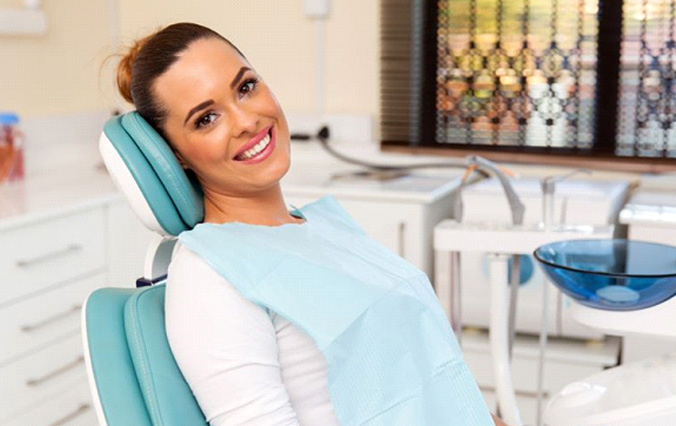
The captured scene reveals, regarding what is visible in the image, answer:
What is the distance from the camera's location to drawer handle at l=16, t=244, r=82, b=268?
2419 millimetres

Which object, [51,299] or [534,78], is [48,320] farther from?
[534,78]

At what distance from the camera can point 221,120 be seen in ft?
4.06

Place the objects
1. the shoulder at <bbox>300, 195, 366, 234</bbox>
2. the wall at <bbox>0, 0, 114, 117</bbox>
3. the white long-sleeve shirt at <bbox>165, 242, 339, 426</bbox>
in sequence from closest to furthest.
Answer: the white long-sleeve shirt at <bbox>165, 242, 339, 426</bbox>, the shoulder at <bbox>300, 195, 366, 234</bbox>, the wall at <bbox>0, 0, 114, 117</bbox>

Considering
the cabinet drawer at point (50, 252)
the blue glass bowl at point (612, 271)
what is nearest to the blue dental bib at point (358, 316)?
the blue glass bowl at point (612, 271)

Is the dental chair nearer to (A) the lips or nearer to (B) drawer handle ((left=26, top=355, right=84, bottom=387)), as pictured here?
(A) the lips

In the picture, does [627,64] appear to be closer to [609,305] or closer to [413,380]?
[609,305]

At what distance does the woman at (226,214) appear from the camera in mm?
1081

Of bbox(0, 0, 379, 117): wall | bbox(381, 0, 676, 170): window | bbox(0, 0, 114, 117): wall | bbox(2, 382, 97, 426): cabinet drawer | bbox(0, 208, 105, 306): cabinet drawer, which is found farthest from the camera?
A: bbox(0, 0, 379, 117): wall

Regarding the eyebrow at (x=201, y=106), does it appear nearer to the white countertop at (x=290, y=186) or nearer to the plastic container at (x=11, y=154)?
the white countertop at (x=290, y=186)

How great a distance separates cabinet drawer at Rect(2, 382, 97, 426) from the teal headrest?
146 centimetres

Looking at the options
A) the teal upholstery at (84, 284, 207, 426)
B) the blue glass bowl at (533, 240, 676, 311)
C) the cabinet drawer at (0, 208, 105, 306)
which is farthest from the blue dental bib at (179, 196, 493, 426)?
the cabinet drawer at (0, 208, 105, 306)

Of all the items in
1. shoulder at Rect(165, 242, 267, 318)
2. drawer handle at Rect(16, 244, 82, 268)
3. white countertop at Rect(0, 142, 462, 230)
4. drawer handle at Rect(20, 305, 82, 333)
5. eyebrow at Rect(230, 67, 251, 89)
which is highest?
eyebrow at Rect(230, 67, 251, 89)

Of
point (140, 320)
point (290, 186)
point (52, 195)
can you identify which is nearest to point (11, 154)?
point (52, 195)

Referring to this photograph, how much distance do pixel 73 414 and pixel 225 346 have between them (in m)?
1.78
